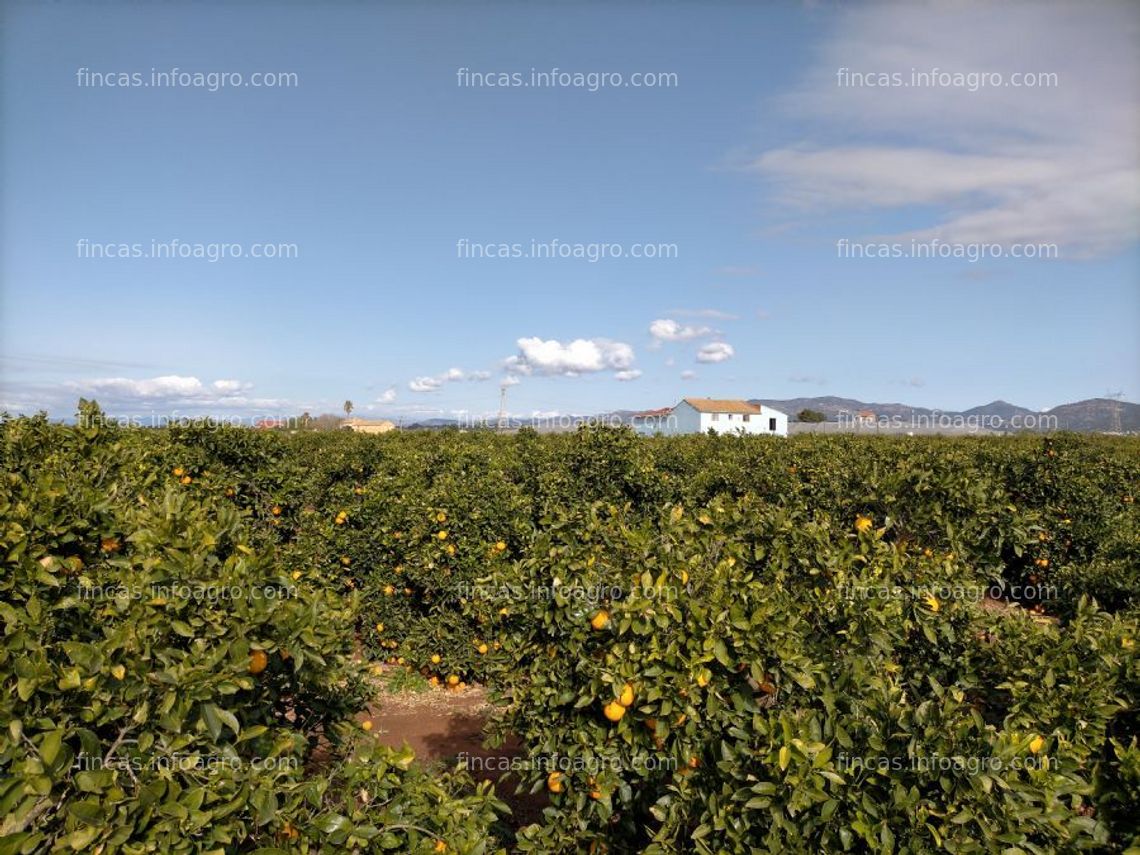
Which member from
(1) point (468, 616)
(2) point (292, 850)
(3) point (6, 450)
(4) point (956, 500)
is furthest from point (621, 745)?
(3) point (6, 450)

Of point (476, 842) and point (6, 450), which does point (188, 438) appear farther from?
point (476, 842)

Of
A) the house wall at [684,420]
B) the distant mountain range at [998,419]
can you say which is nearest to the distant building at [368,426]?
the distant mountain range at [998,419]

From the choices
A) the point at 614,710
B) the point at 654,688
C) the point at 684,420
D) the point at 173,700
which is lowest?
the point at 614,710

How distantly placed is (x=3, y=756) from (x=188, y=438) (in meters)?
8.63

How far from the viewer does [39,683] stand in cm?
190

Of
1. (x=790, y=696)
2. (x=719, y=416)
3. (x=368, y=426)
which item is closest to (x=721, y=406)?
(x=719, y=416)

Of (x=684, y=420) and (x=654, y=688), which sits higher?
(x=684, y=420)

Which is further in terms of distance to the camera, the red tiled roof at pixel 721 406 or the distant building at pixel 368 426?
the red tiled roof at pixel 721 406

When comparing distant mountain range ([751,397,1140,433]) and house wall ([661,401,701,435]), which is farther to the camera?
house wall ([661,401,701,435])

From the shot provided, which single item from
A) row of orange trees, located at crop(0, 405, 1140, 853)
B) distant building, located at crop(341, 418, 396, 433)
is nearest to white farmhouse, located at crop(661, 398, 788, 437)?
distant building, located at crop(341, 418, 396, 433)

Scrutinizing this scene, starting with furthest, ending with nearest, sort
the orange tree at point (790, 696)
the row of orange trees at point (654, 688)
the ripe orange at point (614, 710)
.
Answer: the ripe orange at point (614, 710) → the orange tree at point (790, 696) → the row of orange trees at point (654, 688)

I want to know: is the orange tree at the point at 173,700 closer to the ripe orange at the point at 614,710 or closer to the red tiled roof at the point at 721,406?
the ripe orange at the point at 614,710

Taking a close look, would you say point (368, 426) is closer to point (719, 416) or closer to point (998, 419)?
point (719, 416)

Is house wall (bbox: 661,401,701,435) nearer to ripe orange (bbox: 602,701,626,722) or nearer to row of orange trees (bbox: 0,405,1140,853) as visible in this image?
row of orange trees (bbox: 0,405,1140,853)
